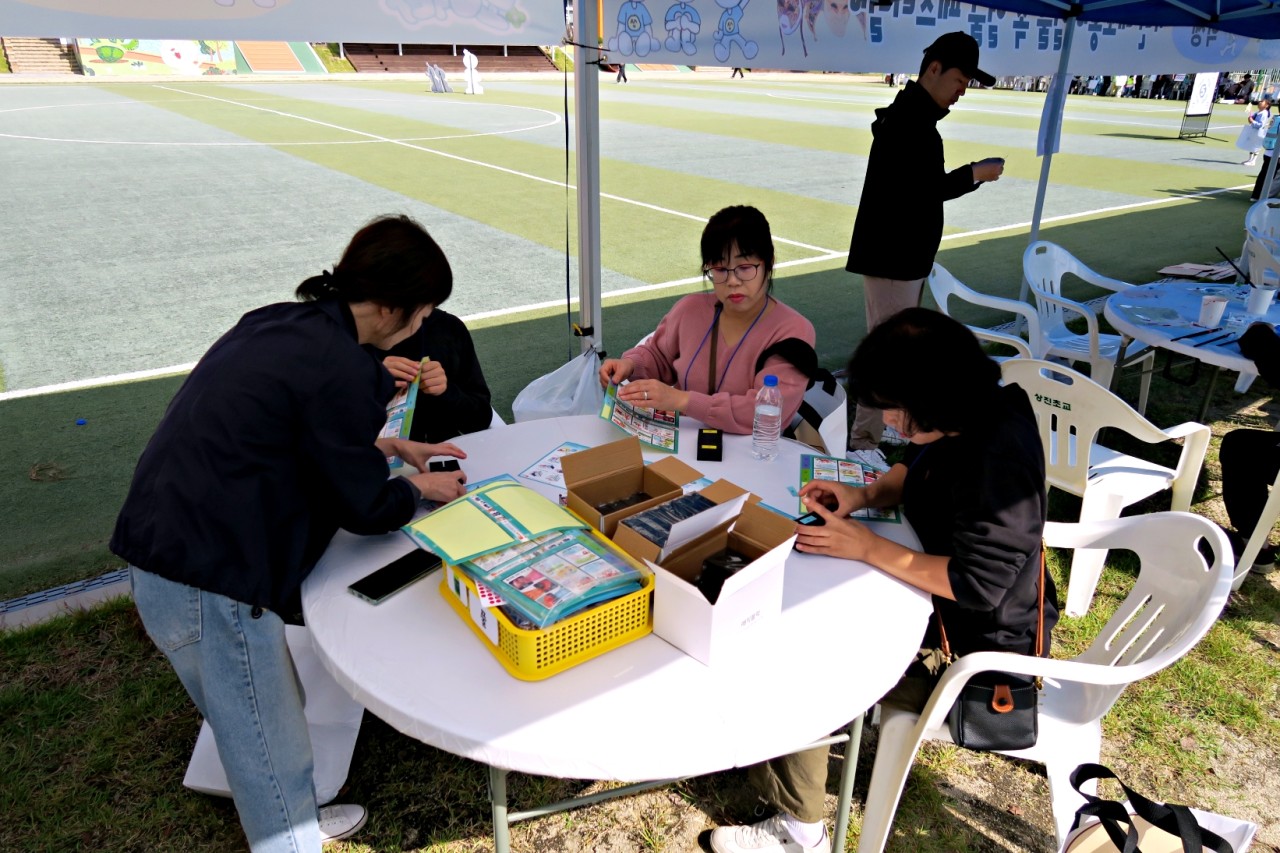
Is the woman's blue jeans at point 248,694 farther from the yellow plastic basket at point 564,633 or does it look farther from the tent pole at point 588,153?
the tent pole at point 588,153

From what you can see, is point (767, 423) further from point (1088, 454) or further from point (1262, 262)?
point (1262, 262)

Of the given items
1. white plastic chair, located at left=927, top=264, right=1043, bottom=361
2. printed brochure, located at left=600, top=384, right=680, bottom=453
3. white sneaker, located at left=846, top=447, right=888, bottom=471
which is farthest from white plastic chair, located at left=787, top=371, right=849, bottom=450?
white plastic chair, located at left=927, top=264, right=1043, bottom=361

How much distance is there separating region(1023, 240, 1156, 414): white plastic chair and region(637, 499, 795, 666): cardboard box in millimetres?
3526

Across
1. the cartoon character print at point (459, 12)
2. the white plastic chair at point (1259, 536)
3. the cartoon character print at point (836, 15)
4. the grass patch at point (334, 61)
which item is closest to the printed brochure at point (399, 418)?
the cartoon character print at point (459, 12)

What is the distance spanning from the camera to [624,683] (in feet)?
4.90

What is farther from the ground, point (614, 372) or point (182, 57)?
point (182, 57)

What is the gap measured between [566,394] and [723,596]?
2390 millimetres

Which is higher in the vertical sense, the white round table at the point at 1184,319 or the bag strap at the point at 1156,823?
the white round table at the point at 1184,319

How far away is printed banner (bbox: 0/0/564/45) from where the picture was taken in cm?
259

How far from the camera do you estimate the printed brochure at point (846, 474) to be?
216 cm

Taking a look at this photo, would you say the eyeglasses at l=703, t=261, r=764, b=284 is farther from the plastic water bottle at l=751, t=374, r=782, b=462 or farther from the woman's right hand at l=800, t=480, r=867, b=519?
the woman's right hand at l=800, t=480, r=867, b=519

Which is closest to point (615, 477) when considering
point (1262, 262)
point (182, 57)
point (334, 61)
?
point (1262, 262)

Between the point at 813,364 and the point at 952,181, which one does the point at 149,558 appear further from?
the point at 952,181

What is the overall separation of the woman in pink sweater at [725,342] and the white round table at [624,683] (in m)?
0.87
